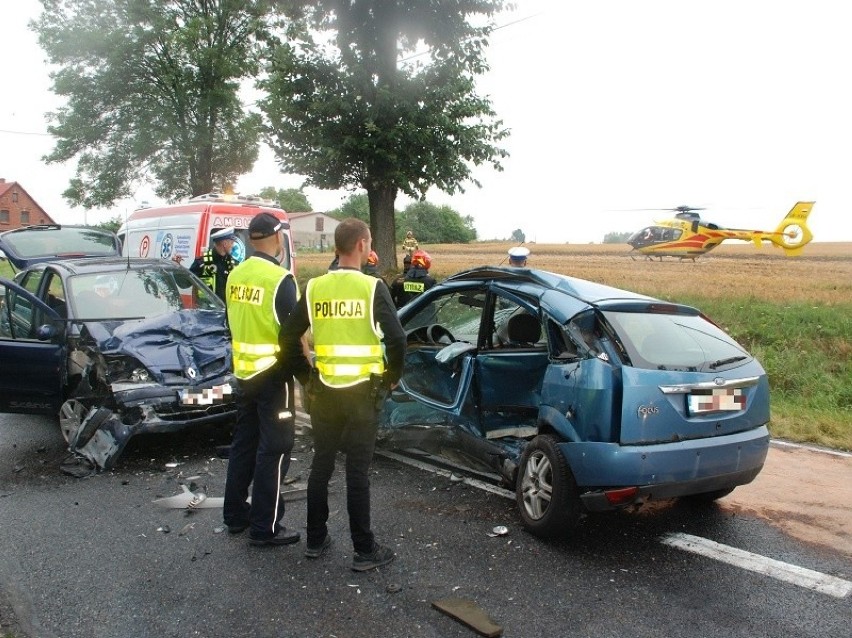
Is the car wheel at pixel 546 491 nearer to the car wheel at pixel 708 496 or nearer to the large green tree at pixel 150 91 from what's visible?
the car wheel at pixel 708 496

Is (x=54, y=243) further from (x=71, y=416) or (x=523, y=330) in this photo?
(x=523, y=330)

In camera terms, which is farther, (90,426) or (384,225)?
(384,225)

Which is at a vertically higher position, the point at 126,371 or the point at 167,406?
the point at 126,371

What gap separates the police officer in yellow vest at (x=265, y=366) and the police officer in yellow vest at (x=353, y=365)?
1.07 ft

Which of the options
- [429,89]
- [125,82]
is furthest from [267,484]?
[125,82]

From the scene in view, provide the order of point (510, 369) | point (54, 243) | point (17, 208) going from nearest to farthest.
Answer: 1. point (510, 369)
2. point (54, 243)
3. point (17, 208)

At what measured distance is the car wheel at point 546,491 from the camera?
4.02 metres

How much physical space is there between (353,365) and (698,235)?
33.7 meters

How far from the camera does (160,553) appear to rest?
4086 millimetres

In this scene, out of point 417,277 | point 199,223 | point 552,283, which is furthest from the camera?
point 199,223

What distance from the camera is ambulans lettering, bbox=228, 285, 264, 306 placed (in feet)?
13.5

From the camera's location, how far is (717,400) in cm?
398

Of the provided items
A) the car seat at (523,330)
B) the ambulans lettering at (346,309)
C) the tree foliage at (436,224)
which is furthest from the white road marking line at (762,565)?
the tree foliage at (436,224)

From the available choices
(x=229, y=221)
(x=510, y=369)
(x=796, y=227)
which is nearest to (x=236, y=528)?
(x=510, y=369)
